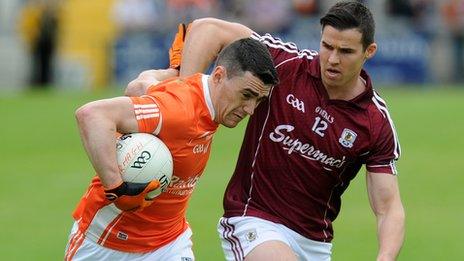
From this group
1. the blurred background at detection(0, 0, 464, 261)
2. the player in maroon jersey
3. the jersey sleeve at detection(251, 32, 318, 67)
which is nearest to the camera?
the player in maroon jersey

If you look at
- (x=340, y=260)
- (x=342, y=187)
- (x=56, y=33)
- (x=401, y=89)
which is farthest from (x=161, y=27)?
(x=342, y=187)

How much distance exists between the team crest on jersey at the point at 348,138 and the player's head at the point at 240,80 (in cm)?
89

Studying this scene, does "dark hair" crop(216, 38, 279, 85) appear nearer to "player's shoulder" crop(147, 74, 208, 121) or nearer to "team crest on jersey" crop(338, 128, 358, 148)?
"player's shoulder" crop(147, 74, 208, 121)

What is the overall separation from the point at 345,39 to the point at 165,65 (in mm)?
22611

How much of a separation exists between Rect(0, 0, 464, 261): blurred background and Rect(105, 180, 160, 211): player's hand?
6.02 m

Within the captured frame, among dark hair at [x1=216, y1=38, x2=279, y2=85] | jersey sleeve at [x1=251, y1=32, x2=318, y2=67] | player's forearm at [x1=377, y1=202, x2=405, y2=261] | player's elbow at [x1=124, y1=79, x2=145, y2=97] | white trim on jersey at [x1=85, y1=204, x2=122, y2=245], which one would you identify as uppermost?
dark hair at [x1=216, y1=38, x2=279, y2=85]

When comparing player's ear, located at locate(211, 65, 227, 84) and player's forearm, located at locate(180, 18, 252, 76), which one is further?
player's forearm, located at locate(180, 18, 252, 76)

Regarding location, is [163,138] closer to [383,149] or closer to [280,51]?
[280,51]

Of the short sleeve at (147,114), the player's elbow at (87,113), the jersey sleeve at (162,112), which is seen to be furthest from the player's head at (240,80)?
the player's elbow at (87,113)

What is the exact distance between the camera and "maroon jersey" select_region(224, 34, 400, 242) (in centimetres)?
905

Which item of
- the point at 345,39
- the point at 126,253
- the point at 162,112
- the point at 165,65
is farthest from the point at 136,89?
the point at 165,65

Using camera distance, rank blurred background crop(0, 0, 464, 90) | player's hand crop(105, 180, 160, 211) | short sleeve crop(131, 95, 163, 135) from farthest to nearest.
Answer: blurred background crop(0, 0, 464, 90), short sleeve crop(131, 95, 163, 135), player's hand crop(105, 180, 160, 211)

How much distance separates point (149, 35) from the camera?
3136 cm

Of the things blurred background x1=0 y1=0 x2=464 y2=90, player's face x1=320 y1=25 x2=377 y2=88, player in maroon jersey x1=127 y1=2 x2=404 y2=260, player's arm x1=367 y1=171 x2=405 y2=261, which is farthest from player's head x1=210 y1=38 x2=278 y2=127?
blurred background x1=0 y1=0 x2=464 y2=90
